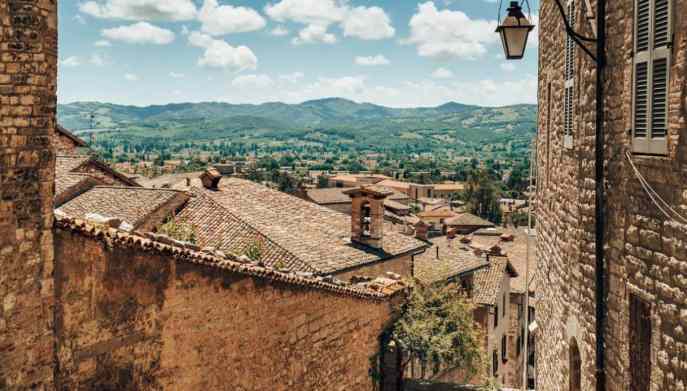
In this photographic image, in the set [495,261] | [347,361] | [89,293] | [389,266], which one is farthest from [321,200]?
[89,293]

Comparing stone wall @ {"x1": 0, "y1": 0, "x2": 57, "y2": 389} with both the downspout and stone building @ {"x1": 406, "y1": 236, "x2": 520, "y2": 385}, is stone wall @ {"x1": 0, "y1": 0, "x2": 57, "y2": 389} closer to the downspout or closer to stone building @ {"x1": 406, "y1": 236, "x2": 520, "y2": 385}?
the downspout

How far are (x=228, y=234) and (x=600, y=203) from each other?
1568 cm

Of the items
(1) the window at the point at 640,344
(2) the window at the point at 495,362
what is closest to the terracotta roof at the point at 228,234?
(1) the window at the point at 640,344

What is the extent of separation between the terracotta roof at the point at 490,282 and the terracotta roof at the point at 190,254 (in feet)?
55.3

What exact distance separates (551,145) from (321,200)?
66.8 meters

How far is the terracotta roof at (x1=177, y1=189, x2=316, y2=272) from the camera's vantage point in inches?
782

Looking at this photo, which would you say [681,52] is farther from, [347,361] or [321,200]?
[321,200]

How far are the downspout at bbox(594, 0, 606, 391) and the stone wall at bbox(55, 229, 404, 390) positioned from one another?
17.9 ft

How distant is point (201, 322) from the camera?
9.85m

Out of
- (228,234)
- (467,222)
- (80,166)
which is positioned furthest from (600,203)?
(467,222)

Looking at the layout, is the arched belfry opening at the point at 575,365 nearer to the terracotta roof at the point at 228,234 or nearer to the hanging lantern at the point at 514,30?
the hanging lantern at the point at 514,30

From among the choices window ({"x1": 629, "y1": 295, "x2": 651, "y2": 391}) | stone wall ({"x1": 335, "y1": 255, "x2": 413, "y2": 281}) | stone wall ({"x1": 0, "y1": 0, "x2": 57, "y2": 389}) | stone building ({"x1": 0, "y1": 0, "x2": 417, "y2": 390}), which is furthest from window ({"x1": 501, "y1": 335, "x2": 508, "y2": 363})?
Answer: stone wall ({"x1": 0, "y1": 0, "x2": 57, "y2": 389})

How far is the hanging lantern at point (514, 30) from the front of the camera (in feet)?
24.2

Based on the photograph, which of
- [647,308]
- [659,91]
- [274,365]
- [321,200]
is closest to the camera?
[659,91]
